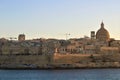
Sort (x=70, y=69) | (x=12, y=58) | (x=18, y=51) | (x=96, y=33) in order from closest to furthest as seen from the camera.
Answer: (x=70, y=69), (x=12, y=58), (x=18, y=51), (x=96, y=33)

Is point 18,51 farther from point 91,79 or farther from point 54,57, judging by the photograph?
point 91,79

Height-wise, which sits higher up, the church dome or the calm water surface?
the church dome

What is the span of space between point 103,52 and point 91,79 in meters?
30.8

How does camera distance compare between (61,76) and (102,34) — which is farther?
(102,34)

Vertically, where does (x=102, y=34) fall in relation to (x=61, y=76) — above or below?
above

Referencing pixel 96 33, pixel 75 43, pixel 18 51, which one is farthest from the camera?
pixel 96 33

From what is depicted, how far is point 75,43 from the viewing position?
84812 millimetres

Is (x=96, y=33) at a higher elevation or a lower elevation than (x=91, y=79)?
higher

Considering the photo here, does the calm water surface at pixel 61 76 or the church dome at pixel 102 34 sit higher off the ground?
the church dome at pixel 102 34

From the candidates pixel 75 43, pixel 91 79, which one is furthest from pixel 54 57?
pixel 91 79

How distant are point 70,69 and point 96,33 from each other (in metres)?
28.2

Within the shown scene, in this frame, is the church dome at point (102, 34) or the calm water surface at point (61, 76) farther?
the church dome at point (102, 34)

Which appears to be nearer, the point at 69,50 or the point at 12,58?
the point at 12,58

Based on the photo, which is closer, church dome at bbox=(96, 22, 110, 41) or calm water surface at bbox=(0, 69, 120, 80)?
calm water surface at bbox=(0, 69, 120, 80)
